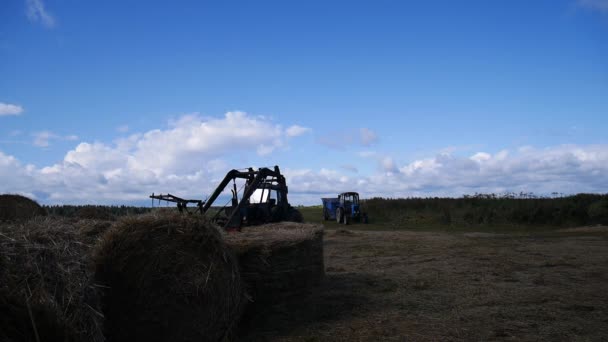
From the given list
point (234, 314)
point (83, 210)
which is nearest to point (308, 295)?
point (234, 314)

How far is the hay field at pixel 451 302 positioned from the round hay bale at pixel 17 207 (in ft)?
22.6

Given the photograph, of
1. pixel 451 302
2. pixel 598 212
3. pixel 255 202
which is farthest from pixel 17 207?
pixel 598 212

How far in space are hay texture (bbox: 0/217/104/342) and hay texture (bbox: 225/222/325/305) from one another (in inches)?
80.3

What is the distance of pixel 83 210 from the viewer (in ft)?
41.3

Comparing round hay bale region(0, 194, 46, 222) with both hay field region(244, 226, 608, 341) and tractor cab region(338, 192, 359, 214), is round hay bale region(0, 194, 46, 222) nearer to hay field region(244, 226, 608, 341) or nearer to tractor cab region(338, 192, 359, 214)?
hay field region(244, 226, 608, 341)

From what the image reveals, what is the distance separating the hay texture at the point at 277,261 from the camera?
6.52 metres

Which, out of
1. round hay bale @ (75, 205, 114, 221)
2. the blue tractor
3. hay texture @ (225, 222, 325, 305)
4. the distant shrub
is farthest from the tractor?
the distant shrub

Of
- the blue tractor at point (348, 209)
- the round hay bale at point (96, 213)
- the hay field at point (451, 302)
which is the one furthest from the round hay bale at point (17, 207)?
the blue tractor at point (348, 209)

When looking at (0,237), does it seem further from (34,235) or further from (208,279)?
(208,279)

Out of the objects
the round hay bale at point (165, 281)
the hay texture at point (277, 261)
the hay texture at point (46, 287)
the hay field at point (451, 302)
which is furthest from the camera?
the hay texture at point (277, 261)

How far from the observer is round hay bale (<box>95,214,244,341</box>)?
16.8 ft

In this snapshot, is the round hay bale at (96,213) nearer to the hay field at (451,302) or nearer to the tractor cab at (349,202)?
the hay field at (451,302)

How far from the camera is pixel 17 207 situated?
11852 mm

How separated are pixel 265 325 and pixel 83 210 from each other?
798cm
